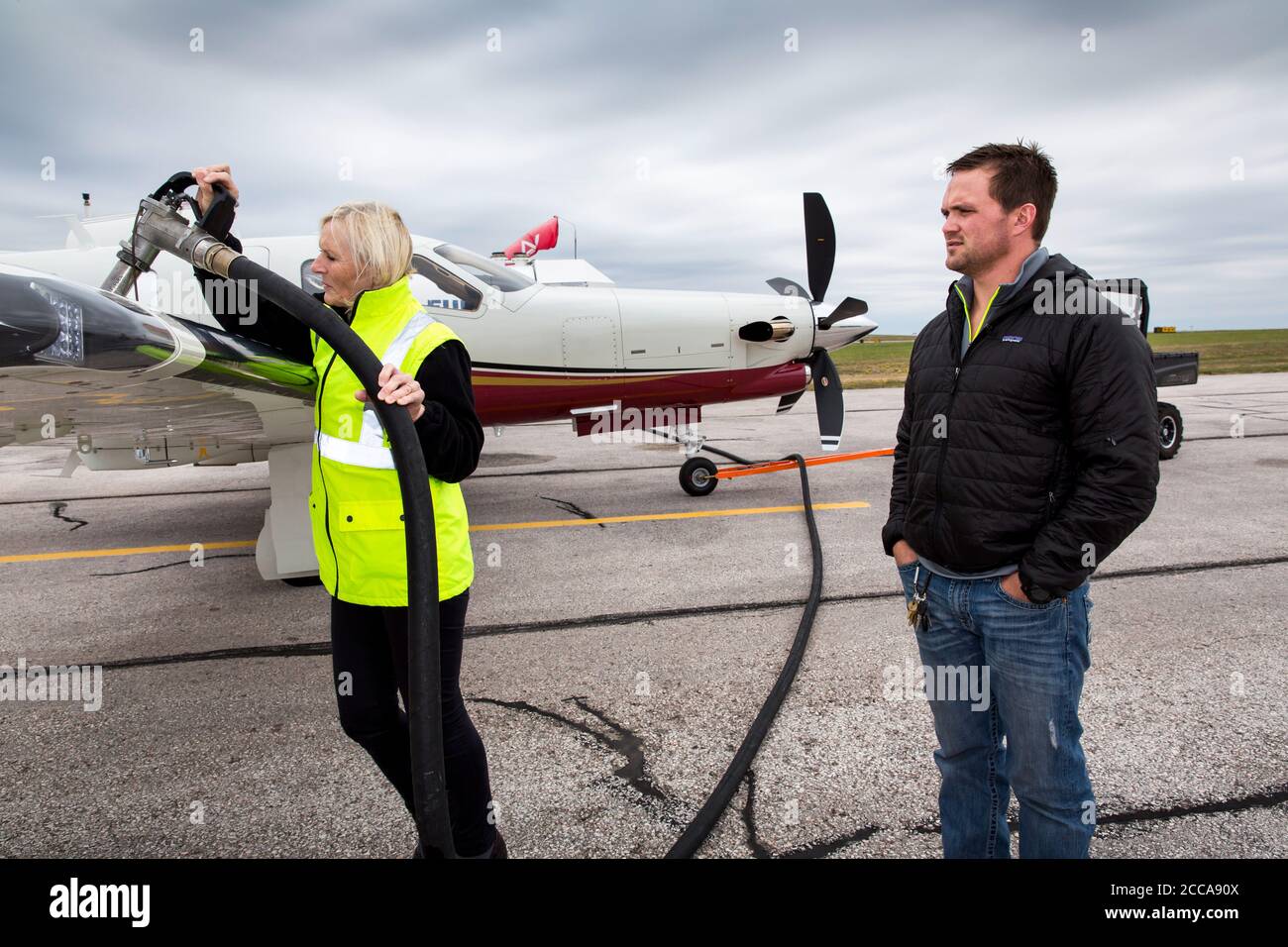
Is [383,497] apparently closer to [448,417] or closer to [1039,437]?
[448,417]

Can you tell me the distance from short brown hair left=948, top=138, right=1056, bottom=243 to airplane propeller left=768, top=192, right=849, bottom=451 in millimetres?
5668

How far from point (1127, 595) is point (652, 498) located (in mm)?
4440

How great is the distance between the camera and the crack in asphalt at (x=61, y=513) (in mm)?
7496

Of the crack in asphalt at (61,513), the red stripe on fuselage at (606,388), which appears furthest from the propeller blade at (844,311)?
the crack in asphalt at (61,513)

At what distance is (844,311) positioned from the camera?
772 centimetres

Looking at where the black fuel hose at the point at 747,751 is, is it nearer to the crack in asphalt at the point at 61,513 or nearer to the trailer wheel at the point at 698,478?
the trailer wheel at the point at 698,478

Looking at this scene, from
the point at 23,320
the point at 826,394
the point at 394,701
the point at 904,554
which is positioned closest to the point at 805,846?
the point at 904,554

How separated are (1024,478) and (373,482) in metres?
1.66

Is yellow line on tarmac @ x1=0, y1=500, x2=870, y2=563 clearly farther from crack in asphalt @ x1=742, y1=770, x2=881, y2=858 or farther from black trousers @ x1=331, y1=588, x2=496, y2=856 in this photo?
black trousers @ x1=331, y1=588, x2=496, y2=856
